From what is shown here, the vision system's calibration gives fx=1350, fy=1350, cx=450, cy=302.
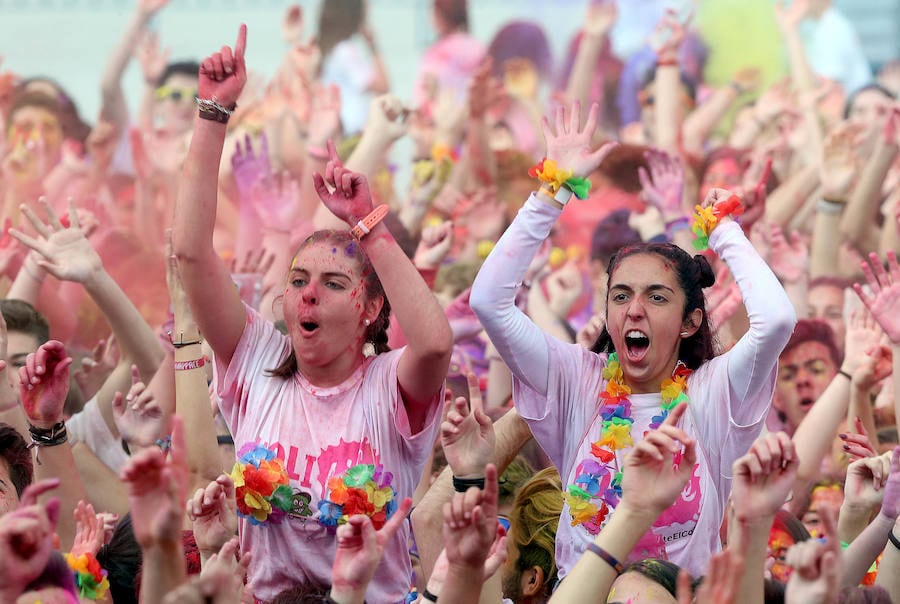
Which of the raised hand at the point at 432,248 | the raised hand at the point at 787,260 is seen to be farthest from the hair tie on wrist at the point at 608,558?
the raised hand at the point at 787,260

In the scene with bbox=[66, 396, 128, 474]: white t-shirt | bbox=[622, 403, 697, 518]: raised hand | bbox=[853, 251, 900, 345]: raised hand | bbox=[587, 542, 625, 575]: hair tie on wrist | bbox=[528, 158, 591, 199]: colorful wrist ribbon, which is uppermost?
bbox=[528, 158, 591, 199]: colorful wrist ribbon

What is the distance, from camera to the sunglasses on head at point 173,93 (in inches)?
339

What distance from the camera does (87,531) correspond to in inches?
128

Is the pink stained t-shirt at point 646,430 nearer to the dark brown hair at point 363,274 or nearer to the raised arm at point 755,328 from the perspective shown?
the raised arm at point 755,328

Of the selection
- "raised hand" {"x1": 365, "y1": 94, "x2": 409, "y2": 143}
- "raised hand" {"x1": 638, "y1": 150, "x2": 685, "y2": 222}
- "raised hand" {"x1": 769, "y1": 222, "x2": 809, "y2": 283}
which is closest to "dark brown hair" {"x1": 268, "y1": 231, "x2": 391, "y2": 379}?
"raised hand" {"x1": 638, "y1": 150, "x2": 685, "y2": 222}

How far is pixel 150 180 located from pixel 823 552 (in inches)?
255

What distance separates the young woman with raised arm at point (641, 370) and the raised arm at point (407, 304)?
0.23m

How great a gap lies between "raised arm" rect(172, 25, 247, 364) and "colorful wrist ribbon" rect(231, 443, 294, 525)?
0.31 metres

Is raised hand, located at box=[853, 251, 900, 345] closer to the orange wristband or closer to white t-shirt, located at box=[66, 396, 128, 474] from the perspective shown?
the orange wristband

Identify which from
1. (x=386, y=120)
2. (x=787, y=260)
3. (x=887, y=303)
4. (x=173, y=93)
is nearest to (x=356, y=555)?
(x=887, y=303)

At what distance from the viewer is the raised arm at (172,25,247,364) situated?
3303 mm

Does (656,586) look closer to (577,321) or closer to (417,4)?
(577,321)

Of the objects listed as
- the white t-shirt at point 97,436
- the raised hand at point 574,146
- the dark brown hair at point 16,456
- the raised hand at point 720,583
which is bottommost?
the white t-shirt at point 97,436

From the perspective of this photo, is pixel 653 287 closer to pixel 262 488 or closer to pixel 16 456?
pixel 262 488
